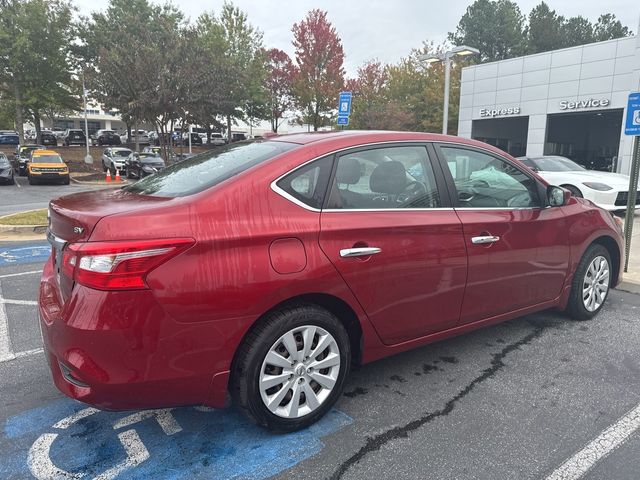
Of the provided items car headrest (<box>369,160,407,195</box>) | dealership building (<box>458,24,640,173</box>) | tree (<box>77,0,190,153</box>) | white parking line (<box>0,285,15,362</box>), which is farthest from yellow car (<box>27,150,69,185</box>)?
car headrest (<box>369,160,407,195</box>)

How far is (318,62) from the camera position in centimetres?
3391

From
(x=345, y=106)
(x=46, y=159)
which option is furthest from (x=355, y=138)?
(x=46, y=159)

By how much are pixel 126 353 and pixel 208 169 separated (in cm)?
123

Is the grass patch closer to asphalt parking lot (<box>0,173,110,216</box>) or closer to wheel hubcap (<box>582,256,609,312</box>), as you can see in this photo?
asphalt parking lot (<box>0,173,110,216</box>)

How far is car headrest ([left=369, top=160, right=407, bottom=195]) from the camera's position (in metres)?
3.04

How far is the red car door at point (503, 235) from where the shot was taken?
335 cm

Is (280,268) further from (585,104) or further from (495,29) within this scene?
(495,29)

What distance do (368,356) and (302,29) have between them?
34.2 metres

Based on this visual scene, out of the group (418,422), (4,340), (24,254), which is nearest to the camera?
(418,422)

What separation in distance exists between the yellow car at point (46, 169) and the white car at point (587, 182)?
1941cm

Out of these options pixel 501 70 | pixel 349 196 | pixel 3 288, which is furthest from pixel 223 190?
pixel 501 70

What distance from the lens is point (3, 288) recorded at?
18.5ft

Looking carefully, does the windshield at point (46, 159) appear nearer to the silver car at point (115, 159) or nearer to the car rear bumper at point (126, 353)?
the silver car at point (115, 159)

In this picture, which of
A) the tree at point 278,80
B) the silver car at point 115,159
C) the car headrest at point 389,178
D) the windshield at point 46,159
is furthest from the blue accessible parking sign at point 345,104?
the tree at point 278,80
